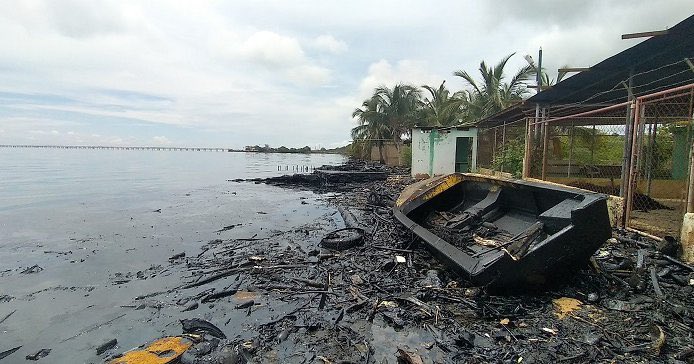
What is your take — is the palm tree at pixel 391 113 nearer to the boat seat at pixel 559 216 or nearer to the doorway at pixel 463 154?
the doorway at pixel 463 154

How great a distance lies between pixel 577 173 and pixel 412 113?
21.5 meters

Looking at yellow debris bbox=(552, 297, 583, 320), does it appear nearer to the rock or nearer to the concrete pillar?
the rock

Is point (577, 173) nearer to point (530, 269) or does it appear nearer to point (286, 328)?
point (530, 269)

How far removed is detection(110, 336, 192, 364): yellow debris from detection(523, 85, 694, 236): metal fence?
618 centimetres

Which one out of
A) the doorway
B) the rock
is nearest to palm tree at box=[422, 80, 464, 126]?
the doorway

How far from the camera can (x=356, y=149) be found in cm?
4466

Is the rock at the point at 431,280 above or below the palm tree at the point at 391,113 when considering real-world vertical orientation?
below

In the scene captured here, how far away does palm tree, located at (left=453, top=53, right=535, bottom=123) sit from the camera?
21562mm

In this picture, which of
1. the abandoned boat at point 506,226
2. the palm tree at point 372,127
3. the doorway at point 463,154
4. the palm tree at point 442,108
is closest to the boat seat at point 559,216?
the abandoned boat at point 506,226

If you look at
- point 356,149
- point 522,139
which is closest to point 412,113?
point 356,149

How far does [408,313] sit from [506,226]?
10.0 feet

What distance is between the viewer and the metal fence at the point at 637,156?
5738 millimetres

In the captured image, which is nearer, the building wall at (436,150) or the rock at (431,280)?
the rock at (431,280)

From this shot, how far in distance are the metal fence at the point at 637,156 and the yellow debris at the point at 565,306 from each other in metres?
2.36
